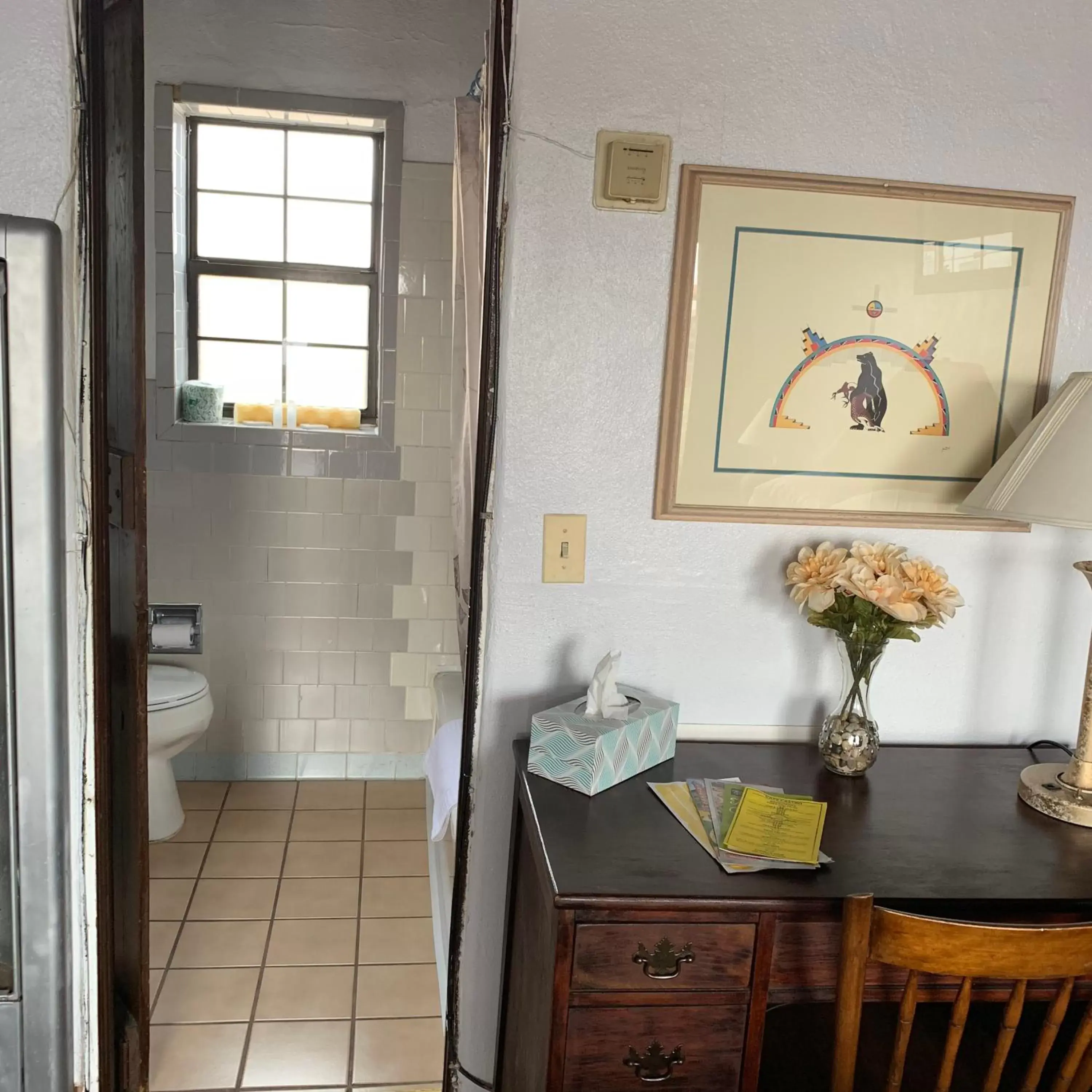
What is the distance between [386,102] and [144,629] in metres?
2.13

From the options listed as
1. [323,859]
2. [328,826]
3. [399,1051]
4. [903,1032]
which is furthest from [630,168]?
[328,826]

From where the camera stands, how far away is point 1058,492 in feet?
5.23

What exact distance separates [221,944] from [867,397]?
2036 mm

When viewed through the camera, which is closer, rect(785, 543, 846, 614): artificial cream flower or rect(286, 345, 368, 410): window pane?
rect(785, 543, 846, 614): artificial cream flower

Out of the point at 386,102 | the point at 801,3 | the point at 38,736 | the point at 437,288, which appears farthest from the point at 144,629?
the point at 386,102

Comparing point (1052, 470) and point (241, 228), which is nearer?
point (1052, 470)

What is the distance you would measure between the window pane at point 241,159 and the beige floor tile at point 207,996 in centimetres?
241

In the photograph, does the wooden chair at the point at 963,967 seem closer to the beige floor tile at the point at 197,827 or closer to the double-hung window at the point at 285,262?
the beige floor tile at the point at 197,827

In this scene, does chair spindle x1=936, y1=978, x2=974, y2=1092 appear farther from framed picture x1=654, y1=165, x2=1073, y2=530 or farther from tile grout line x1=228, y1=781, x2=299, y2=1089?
tile grout line x1=228, y1=781, x2=299, y2=1089

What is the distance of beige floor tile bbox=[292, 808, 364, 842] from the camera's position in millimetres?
3189

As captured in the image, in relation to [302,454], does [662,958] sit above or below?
below

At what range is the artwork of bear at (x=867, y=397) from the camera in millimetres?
1863

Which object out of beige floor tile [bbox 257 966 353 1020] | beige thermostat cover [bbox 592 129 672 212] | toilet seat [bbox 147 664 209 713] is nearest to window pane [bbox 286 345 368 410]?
toilet seat [bbox 147 664 209 713]

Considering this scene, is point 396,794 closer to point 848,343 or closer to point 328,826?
point 328,826
